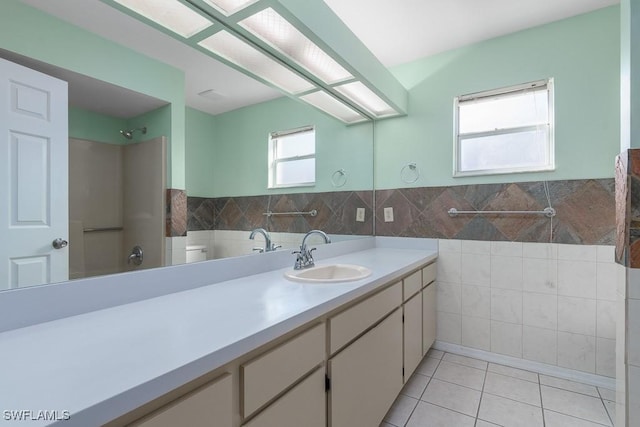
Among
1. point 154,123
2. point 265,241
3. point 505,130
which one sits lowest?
point 265,241

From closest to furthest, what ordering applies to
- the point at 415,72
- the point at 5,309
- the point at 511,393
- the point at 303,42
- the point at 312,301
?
the point at 5,309, the point at 312,301, the point at 303,42, the point at 511,393, the point at 415,72

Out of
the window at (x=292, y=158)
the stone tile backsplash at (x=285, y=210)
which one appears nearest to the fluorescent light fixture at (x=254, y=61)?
the window at (x=292, y=158)

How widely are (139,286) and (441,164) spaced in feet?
7.70

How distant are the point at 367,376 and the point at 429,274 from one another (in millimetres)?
1205

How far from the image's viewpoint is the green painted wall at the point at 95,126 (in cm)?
93

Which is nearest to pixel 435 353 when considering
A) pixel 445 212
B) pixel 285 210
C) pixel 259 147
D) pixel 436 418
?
pixel 436 418

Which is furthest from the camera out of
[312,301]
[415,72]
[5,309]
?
[415,72]

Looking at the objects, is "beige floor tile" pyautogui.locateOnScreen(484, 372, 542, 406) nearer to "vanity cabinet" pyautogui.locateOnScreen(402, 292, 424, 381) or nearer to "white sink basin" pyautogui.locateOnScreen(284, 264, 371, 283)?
"vanity cabinet" pyautogui.locateOnScreen(402, 292, 424, 381)

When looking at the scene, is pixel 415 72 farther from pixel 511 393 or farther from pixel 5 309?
pixel 5 309

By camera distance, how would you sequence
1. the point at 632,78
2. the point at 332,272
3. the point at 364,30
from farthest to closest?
1. the point at 364,30
2. the point at 332,272
3. the point at 632,78

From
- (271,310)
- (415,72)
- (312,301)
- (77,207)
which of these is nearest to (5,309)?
(77,207)

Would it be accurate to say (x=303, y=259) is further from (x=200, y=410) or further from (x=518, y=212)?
(x=518, y=212)

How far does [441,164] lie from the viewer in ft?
8.36

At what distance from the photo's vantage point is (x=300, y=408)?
3.15 feet
